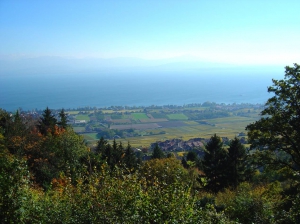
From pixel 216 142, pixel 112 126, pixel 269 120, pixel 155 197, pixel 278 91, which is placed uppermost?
pixel 278 91

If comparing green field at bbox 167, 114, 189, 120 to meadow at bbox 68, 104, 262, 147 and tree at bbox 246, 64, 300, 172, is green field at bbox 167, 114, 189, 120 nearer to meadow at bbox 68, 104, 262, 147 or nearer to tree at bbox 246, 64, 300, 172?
meadow at bbox 68, 104, 262, 147

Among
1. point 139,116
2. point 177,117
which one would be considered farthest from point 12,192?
point 177,117

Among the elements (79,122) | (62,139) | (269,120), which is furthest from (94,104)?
(269,120)

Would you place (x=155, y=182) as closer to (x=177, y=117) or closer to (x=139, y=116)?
(x=139, y=116)

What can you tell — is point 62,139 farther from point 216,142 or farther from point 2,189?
point 2,189

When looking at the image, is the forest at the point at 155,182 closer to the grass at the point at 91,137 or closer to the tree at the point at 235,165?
the tree at the point at 235,165

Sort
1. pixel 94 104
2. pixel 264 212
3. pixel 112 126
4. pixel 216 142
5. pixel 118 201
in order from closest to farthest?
1. pixel 118 201
2. pixel 264 212
3. pixel 216 142
4. pixel 112 126
5. pixel 94 104

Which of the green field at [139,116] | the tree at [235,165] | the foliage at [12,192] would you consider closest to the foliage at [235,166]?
the tree at [235,165]
